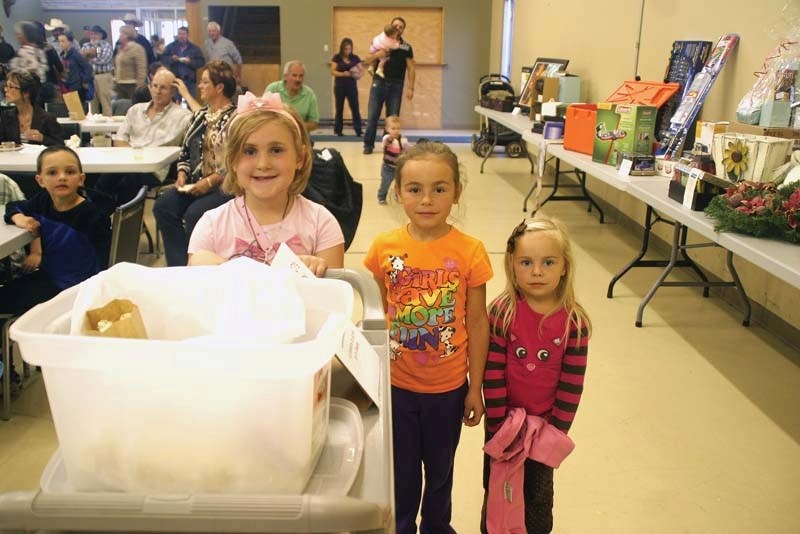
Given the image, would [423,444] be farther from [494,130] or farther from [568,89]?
[494,130]

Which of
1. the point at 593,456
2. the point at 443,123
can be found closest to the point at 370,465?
the point at 593,456

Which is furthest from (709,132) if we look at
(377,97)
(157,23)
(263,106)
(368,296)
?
(157,23)

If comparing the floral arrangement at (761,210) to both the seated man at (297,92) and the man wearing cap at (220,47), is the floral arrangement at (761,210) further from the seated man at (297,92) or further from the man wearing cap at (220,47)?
the man wearing cap at (220,47)

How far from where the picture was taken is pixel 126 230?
296 centimetres

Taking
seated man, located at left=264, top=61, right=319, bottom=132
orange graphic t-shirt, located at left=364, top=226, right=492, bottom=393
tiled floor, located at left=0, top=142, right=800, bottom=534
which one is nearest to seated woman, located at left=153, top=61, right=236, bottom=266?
tiled floor, located at left=0, top=142, right=800, bottom=534

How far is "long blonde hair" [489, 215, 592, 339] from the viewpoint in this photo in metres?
1.63

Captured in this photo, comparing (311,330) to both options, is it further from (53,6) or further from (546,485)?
(53,6)

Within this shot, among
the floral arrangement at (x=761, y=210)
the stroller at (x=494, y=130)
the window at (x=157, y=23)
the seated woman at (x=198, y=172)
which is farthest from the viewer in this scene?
the window at (x=157, y=23)

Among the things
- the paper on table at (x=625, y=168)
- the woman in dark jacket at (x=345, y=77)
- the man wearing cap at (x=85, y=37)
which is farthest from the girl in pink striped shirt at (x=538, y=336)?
the man wearing cap at (x=85, y=37)

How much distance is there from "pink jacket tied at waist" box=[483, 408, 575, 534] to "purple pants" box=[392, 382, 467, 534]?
0.11m

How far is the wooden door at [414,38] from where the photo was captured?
11.9 m

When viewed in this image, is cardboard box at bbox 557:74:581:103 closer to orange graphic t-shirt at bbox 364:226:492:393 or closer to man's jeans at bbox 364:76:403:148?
man's jeans at bbox 364:76:403:148

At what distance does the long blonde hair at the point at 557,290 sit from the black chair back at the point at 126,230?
71.1 inches

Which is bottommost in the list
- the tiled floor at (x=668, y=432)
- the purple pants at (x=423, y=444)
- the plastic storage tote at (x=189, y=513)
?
the tiled floor at (x=668, y=432)
